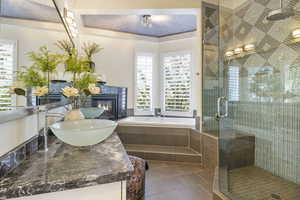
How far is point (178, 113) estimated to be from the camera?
450 centimetres

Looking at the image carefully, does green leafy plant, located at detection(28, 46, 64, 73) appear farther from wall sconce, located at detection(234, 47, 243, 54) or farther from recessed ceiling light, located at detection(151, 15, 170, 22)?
recessed ceiling light, located at detection(151, 15, 170, 22)

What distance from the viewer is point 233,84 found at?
267 centimetres

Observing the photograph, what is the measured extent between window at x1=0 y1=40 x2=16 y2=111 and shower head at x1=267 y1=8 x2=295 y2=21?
3.02 meters

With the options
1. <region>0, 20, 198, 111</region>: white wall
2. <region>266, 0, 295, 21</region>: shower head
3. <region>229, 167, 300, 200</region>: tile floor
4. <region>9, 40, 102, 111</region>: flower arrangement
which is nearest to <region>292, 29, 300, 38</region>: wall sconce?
<region>266, 0, 295, 21</region>: shower head

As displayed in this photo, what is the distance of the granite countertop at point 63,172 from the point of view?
0.66m

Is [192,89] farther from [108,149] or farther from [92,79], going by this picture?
[108,149]

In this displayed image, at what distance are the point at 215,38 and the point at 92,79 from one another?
2.25 m

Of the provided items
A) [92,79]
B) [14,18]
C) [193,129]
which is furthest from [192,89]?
[14,18]

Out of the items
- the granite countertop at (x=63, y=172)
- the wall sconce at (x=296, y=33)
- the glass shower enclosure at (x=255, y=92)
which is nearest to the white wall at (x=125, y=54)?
the glass shower enclosure at (x=255, y=92)

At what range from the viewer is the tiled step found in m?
2.85

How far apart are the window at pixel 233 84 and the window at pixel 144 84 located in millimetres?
2389

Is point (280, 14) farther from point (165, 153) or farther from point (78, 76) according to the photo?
point (78, 76)

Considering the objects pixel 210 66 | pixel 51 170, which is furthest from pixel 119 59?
pixel 51 170

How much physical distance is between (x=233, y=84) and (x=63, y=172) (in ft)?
8.62
